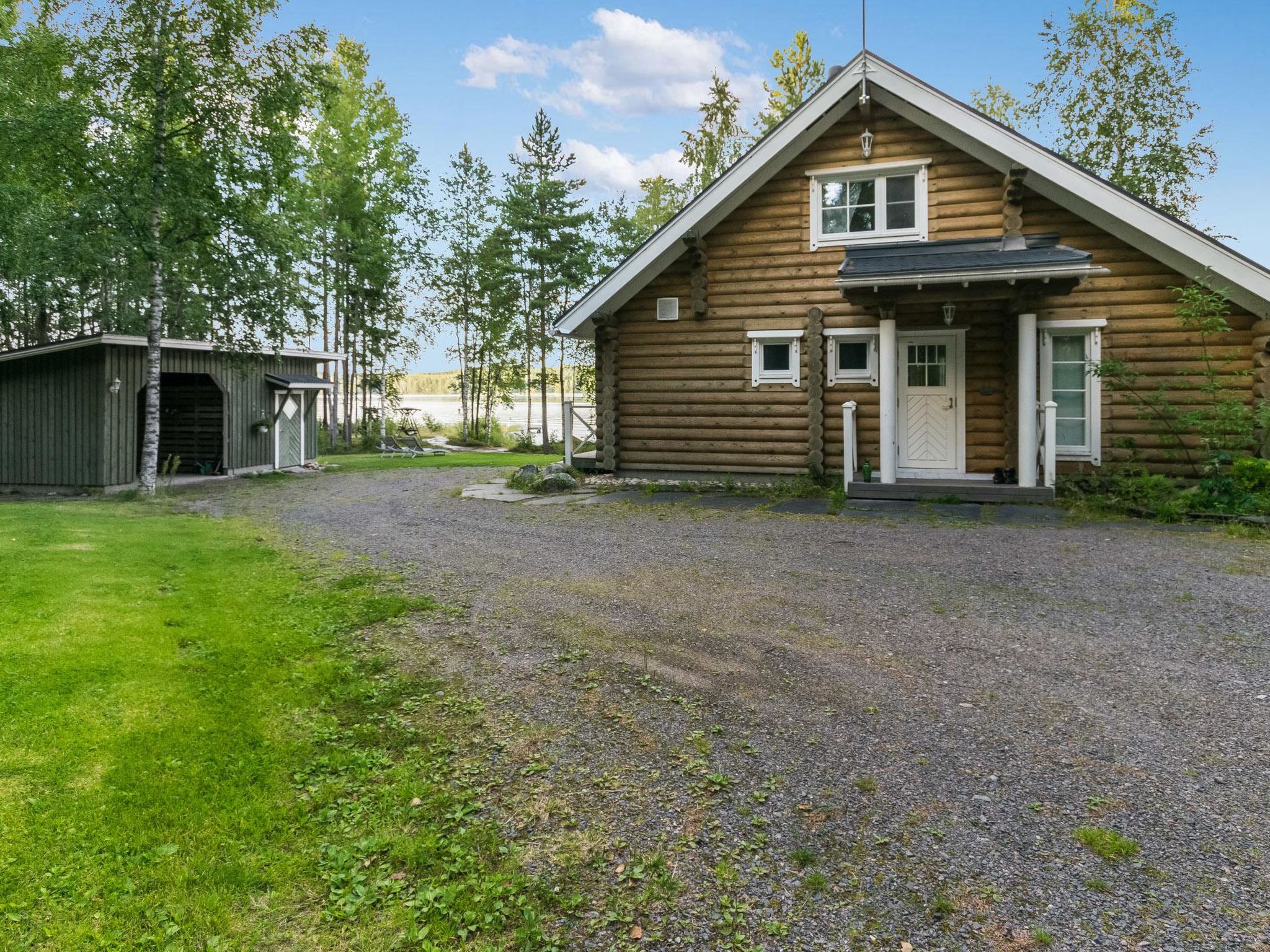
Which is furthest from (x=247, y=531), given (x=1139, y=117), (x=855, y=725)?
(x=1139, y=117)

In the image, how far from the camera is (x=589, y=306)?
12.9 metres

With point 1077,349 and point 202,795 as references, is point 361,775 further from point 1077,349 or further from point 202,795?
point 1077,349

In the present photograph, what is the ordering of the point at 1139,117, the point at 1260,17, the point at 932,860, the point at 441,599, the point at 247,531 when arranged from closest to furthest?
the point at 932,860 → the point at 441,599 → the point at 247,531 → the point at 1260,17 → the point at 1139,117

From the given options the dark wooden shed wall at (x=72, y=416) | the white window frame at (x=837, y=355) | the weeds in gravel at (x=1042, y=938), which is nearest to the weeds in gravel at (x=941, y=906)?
the weeds in gravel at (x=1042, y=938)

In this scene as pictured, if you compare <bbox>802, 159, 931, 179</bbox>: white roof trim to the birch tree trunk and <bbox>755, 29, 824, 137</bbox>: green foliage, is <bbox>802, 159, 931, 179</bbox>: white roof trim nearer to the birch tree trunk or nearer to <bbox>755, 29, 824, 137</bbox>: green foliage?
the birch tree trunk

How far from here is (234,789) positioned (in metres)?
3.00

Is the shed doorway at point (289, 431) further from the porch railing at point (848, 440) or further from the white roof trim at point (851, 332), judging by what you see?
the porch railing at point (848, 440)

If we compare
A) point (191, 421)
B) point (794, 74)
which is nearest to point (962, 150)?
point (191, 421)

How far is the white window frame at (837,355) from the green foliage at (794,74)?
20.7 m

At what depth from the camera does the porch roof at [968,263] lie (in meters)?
9.62

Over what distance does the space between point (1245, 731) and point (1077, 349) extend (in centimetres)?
905

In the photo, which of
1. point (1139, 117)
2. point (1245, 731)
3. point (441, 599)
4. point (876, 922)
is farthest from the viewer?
point (1139, 117)

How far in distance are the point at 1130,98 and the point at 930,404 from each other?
51.2ft

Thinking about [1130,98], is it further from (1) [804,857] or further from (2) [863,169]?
(1) [804,857]
